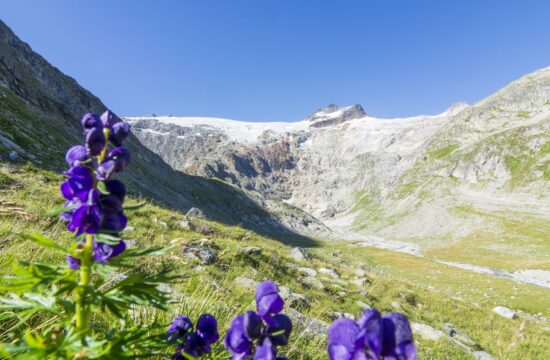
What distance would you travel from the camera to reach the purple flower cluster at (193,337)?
2025mm

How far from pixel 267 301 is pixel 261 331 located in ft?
0.50

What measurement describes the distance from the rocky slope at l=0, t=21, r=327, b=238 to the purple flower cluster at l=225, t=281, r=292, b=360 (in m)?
8.13

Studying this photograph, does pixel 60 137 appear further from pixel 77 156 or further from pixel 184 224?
pixel 77 156

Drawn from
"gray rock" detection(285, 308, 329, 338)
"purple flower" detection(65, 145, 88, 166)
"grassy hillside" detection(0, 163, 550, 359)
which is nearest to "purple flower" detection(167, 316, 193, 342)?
"purple flower" detection(65, 145, 88, 166)

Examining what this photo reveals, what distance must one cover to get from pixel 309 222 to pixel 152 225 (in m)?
117

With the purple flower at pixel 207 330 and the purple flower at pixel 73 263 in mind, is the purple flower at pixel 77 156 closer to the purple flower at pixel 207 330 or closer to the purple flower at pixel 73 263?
the purple flower at pixel 73 263

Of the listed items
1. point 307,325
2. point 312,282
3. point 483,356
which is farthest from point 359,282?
point 307,325

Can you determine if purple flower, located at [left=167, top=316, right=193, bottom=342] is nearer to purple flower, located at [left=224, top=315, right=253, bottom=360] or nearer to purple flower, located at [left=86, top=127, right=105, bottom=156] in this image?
purple flower, located at [left=224, top=315, right=253, bottom=360]

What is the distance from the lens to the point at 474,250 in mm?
80562

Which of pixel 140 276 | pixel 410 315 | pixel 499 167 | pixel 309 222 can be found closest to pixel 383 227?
pixel 309 222

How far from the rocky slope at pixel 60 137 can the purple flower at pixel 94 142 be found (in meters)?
7.49

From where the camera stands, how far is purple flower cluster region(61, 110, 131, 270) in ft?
5.88

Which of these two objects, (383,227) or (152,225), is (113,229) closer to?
(152,225)

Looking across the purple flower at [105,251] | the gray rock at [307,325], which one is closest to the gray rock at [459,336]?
the gray rock at [307,325]
